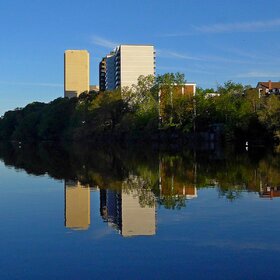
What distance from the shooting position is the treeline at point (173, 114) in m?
78.5

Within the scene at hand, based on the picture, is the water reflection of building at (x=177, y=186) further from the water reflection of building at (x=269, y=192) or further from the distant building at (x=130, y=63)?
the distant building at (x=130, y=63)

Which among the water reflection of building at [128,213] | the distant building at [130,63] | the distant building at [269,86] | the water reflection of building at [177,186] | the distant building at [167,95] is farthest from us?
the distant building at [130,63]

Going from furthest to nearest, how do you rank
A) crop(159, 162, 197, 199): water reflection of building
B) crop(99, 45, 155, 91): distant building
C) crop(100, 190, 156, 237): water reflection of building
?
crop(99, 45, 155, 91): distant building
crop(159, 162, 197, 199): water reflection of building
crop(100, 190, 156, 237): water reflection of building

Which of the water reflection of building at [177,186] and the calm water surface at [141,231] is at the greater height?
the water reflection of building at [177,186]

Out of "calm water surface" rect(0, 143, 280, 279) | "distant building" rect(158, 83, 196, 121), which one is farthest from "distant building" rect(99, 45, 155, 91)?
"calm water surface" rect(0, 143, 280, 279)

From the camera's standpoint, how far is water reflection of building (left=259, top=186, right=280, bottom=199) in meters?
19.9

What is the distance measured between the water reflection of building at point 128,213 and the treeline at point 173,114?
54331 millimetres

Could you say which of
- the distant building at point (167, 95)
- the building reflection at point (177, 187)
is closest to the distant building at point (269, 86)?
the distant building at point (167, 95)

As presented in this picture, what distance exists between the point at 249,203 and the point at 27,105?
146 meters

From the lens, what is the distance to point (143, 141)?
94.2 meters

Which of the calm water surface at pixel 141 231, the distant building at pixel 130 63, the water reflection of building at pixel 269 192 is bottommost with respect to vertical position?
the calm water surface at pixel 141 231

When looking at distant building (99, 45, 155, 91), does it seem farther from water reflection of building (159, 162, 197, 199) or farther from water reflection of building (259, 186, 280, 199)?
water reflection of building (259, 186, 280, 199)

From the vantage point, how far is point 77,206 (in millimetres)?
17812

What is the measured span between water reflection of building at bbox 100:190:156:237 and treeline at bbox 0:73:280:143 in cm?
5433
